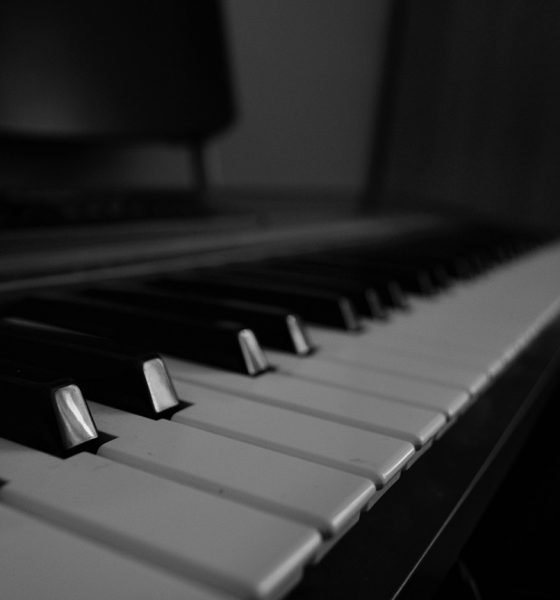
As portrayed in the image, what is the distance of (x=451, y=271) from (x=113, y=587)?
2.76ft

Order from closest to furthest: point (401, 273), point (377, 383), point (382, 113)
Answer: point (377, 383)
point (401, 273)
point (382, 113)

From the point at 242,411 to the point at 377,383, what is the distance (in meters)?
0.12

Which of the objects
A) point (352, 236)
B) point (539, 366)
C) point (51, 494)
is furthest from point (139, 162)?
point (51, 494)

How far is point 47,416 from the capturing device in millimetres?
300

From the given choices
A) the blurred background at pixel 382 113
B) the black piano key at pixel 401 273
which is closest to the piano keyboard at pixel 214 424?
the black piano key at pixel 401 273

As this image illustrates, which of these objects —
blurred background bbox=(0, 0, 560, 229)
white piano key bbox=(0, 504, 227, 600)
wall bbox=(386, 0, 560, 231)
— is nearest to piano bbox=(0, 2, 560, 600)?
white piano key bbox=(0, 504, 227, 600)

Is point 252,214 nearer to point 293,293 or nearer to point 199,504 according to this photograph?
point 293,293

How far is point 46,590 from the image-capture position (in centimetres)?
20

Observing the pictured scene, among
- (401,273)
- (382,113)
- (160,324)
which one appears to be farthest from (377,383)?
(382,113)

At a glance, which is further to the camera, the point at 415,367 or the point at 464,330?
the point at 464,330

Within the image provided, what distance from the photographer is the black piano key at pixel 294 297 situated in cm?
61

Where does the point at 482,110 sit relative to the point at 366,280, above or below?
above

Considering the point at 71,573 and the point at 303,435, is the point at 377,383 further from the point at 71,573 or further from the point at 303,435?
the point at 71,573

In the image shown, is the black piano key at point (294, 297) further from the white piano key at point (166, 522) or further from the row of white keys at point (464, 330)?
the white piano key at point (166, 522)
